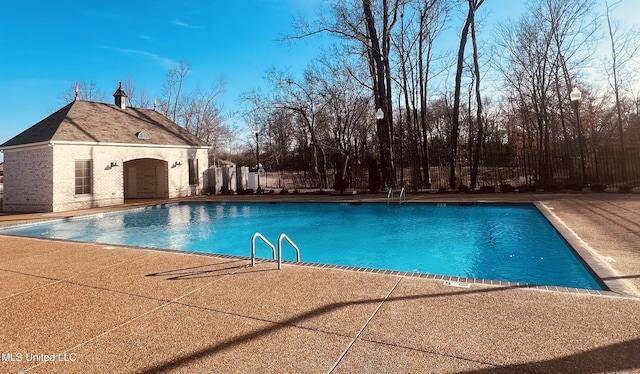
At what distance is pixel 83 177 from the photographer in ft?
47.8

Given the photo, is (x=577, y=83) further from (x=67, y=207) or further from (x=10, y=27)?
(x=10, y=27)

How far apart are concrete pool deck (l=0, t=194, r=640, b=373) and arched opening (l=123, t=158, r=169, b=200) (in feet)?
47.5

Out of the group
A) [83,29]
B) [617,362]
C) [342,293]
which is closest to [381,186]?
[342,293]

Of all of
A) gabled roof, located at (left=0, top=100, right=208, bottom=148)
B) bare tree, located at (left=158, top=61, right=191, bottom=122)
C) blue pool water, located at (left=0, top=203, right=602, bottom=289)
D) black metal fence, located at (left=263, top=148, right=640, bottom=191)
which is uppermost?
bare tree, located at (left=158, top=61, right=191, bottom=122)

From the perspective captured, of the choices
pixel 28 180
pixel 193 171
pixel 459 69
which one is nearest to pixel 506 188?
pixel 459 69

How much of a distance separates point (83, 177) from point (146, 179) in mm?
4359

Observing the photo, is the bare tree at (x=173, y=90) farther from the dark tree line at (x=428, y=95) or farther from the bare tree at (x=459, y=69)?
the bare tree at (x=459, y=69)

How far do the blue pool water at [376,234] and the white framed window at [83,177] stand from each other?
298cm

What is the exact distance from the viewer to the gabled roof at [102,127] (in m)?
14.4

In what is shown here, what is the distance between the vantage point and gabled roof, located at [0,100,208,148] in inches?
568

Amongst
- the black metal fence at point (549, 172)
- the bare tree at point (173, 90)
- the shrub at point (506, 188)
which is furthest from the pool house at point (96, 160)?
the shrub at point (506, 188)

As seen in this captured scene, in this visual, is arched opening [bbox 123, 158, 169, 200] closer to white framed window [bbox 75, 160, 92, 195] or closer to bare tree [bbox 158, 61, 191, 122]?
white framed window [bbox 75, 160, 92, 195]

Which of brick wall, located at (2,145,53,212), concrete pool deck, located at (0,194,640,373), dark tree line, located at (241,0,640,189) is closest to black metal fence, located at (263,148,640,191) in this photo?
dark tree line, located at (241,0,640,189)

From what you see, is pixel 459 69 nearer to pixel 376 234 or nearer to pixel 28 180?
pixel 376 234
